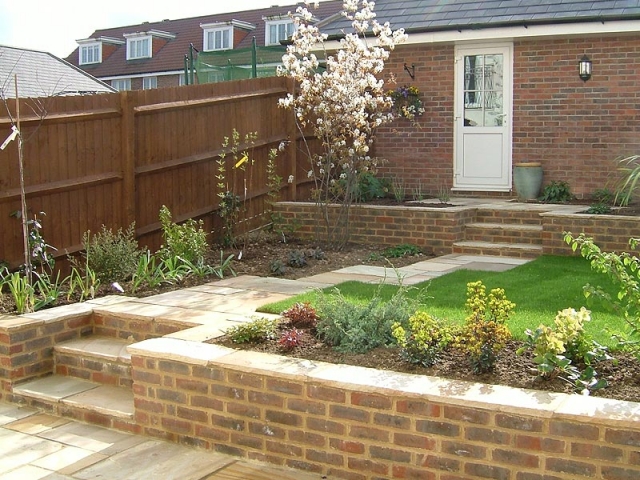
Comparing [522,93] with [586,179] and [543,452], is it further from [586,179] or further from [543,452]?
[543,452]

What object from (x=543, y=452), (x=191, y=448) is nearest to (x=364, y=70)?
(x=191, y=448)

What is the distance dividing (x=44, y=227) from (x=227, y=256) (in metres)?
2.08

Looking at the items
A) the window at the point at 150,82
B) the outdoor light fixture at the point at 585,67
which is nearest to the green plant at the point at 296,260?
the outdoor light fixture at the point at 585,67

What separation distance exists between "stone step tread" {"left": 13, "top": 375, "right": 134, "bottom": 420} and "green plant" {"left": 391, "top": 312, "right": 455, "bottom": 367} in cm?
174

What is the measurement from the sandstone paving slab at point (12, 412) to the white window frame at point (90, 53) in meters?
42.0

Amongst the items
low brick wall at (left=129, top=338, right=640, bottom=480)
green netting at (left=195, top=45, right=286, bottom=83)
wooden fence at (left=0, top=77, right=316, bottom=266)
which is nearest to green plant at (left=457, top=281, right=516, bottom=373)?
low brick wall at (left=129, top=338, right=640, bottom=480)

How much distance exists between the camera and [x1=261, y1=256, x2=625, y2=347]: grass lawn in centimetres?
553

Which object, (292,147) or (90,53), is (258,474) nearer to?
(292,147)

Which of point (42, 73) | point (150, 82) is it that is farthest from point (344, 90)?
point (150, 82)

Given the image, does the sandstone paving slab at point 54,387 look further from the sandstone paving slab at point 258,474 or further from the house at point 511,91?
the house at point 511,91

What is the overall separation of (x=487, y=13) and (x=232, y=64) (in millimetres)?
5035

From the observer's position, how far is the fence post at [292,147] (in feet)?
36.2

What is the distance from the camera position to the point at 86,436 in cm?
485

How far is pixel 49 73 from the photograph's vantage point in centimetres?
2336
